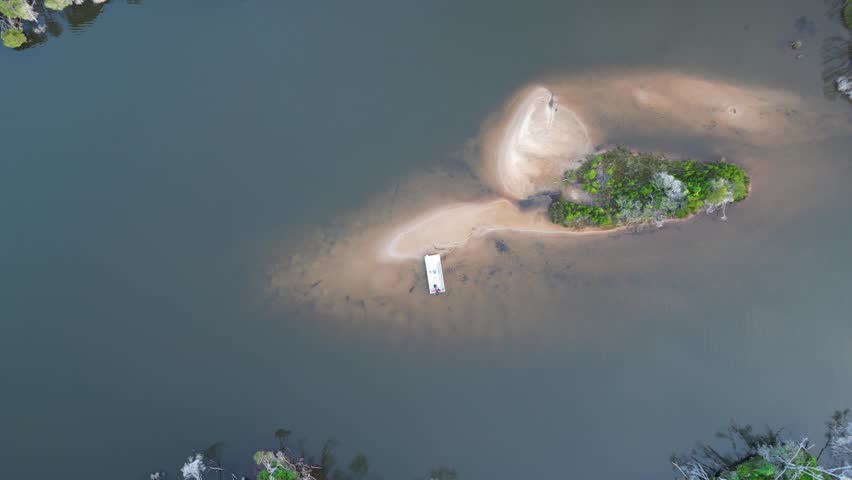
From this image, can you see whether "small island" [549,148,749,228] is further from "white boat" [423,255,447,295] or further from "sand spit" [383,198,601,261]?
"white boat" [423,255,447,295]

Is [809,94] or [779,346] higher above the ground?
[809,94]

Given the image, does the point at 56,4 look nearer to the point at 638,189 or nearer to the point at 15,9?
the point at 15,9

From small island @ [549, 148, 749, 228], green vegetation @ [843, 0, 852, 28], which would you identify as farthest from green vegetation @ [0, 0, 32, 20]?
green vegetation @ [843, 0, 852, 28]

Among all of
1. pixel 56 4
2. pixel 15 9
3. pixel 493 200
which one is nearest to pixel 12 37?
pixel 15 9

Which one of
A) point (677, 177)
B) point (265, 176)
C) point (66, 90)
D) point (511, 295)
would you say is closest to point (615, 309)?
point (511, 295)

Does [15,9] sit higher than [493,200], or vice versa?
[15,9]

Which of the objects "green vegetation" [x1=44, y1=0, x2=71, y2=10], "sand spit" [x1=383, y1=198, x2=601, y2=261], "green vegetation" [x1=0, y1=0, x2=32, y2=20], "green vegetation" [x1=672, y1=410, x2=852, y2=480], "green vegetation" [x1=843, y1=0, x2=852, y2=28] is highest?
"green vegetation" [x1=44, y1=0, x2=71, y2=10]

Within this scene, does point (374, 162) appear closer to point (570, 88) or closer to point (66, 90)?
point (570, 88)
